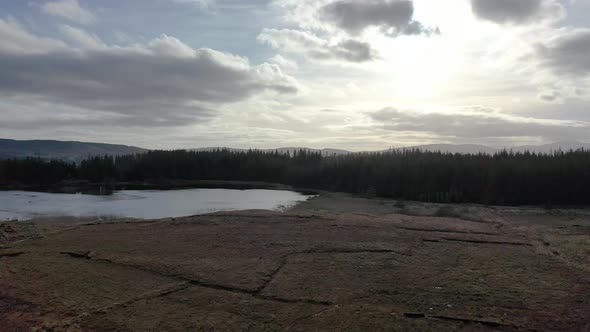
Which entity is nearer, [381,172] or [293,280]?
[293,280]

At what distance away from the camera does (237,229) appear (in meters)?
12.3

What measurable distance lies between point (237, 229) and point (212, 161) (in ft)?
166

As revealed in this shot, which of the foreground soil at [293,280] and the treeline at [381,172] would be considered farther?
the treeline at [381,172]

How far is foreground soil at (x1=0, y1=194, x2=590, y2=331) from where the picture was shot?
5.45 metres

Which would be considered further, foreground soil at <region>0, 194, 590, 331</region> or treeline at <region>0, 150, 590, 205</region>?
treeline at <region>0, 150, 590, 205</region>

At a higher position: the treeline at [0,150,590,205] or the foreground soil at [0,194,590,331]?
the treeline at [0,150,590,205]

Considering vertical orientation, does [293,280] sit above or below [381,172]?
below

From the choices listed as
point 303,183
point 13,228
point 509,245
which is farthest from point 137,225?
point 303,183

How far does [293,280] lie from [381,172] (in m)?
31.3

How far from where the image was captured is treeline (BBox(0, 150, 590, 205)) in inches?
1061

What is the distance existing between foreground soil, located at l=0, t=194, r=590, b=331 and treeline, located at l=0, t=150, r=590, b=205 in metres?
16.1

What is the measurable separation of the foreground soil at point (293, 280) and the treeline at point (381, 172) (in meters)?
16.1

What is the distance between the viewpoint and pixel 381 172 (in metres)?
37.6

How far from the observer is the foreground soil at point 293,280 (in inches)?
215
